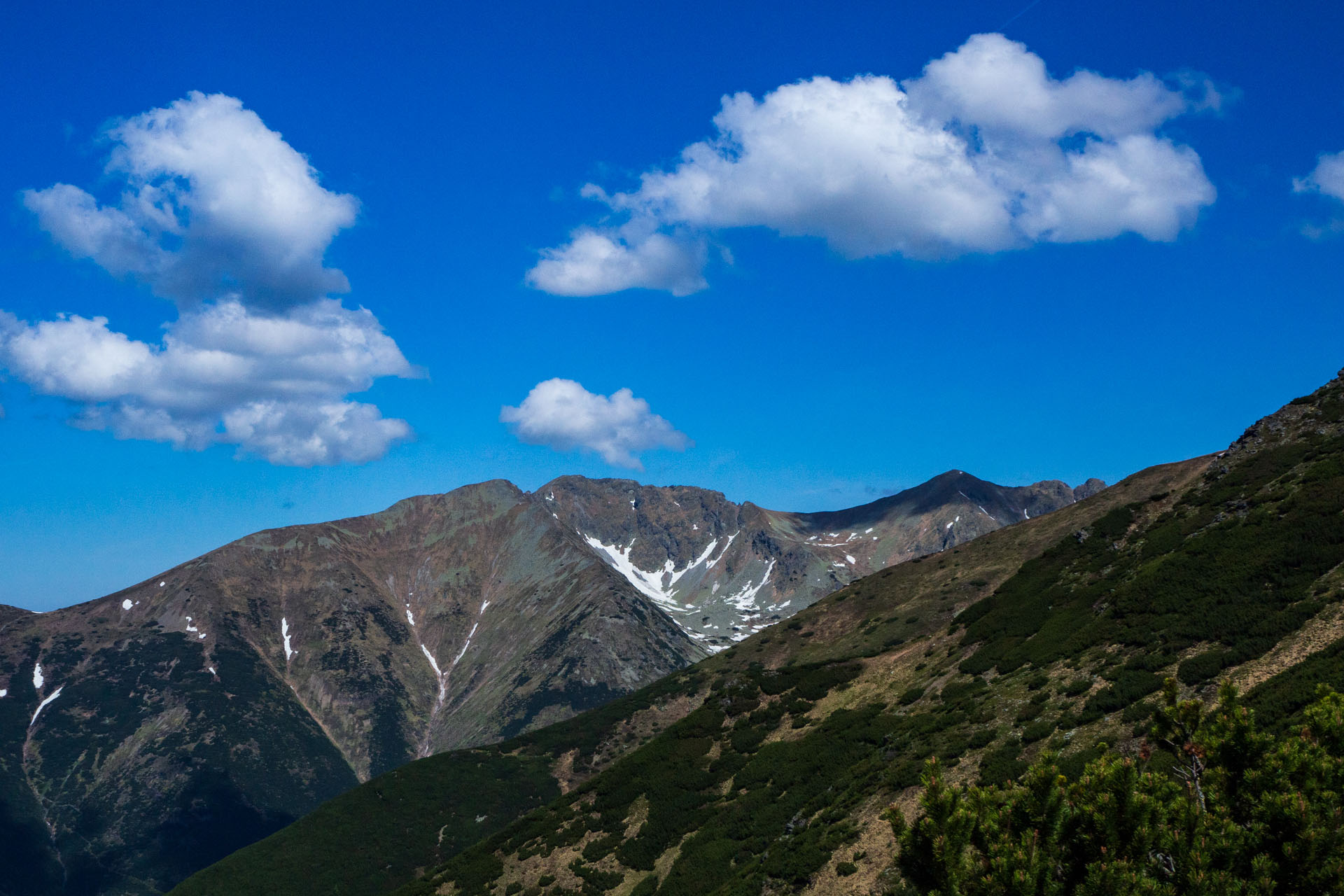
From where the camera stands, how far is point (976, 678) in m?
60.8

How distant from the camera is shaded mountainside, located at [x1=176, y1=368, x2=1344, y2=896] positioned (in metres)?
41.7

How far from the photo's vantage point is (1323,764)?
21344 millimetres

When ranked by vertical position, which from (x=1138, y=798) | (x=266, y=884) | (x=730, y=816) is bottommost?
(x=266, y=884)

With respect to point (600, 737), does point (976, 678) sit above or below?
above

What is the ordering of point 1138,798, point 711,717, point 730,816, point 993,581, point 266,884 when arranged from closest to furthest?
point 1138,798 < point 730,816 < point 711,717 < point 993,581 < point 266,884

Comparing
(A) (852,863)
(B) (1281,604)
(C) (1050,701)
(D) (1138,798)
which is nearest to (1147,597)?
(B) (1281,604)

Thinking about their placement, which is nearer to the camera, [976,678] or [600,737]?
[976,678]

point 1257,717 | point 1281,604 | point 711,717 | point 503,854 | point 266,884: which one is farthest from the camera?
point 266,884

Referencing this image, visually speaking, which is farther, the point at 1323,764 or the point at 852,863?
the point at 852,863

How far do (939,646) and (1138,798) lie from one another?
59.1m

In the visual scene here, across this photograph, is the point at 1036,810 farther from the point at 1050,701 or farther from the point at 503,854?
the point at 503,854

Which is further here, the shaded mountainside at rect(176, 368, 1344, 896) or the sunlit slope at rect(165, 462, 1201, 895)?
the sunlit slope at rect(165, 462, 1201, 895)

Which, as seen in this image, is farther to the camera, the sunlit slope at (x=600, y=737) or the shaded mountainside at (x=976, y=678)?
the sunlit slope at (x=600, y=737)

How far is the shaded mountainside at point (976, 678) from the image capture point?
137 feet
